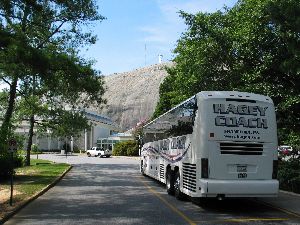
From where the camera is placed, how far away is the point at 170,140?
1723cm

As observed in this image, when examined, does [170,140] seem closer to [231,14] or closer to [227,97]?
[227,97]

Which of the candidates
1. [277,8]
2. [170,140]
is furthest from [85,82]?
[277,8]

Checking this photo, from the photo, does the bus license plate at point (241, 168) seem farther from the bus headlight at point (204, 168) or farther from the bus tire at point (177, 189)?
the bus tire at point (177, 189)

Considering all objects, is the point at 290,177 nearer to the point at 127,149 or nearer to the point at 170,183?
the point at 170,183

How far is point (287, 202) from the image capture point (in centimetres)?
1451

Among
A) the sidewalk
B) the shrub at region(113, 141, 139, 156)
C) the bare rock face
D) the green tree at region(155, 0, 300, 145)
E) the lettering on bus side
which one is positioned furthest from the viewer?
the bare rock face

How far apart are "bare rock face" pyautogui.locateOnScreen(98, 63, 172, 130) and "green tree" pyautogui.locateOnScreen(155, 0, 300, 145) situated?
420ft

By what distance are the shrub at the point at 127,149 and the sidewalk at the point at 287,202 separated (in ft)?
188

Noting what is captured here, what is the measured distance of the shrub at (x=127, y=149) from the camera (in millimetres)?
Result: 73688

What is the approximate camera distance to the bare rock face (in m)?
159

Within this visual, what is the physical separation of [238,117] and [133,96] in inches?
5967

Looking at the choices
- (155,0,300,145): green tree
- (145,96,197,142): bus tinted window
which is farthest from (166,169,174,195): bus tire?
(155,0,300,145): green tree

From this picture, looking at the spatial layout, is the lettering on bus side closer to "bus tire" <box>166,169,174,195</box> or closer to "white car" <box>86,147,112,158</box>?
"bus tire" <box>166,169,174,195</box>

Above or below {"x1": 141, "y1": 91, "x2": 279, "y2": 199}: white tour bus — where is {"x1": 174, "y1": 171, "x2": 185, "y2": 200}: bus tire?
below
